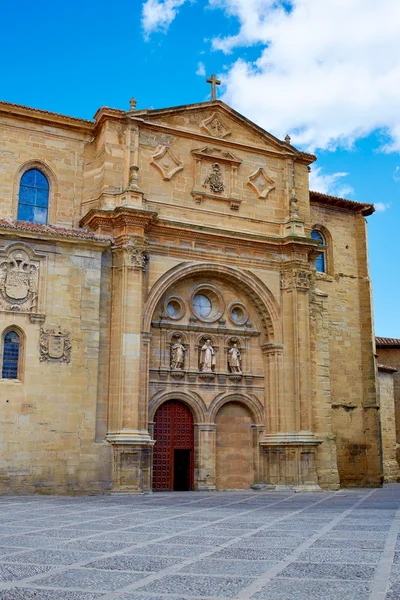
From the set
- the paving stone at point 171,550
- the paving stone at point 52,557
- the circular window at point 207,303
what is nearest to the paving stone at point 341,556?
the paving stone at point 171,550

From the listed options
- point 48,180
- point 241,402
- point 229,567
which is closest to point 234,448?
point 241,402

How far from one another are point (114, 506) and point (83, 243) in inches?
321

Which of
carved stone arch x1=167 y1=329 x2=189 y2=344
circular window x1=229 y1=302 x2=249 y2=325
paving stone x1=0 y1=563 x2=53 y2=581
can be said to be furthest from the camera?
circular window x1=229 y1=302 x2=249 y2=325

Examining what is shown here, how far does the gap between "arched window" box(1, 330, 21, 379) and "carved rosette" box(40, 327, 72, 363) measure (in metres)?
0.70

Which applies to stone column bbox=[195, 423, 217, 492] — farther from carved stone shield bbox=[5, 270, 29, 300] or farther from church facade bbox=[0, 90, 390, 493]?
carved stone shield bbox=[5, 270, 29, 300]

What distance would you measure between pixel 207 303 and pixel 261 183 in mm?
5059

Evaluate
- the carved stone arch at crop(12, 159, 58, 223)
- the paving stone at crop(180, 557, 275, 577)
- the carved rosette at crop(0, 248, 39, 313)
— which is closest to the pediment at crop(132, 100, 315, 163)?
the carved stone arch at crop(12, 159, 58, 223)

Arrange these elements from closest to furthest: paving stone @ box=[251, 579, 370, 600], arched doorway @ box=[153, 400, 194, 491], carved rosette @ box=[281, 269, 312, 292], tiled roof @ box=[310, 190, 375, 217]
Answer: paving stone @ box=[251, 579, 370, 600]
arched doorway @ box=[153, 400, 194, 491]
carved rosette @ box=[281, 269, 312, 292]
tiled roof @ box=[310, 190, 375, 217]

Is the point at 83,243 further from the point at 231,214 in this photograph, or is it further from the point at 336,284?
the point at 336,284

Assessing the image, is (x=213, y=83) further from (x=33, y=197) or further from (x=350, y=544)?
(x=350, y=544)

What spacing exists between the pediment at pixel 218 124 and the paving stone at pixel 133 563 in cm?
1739

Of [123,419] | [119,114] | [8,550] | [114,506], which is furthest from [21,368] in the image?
[8,550]

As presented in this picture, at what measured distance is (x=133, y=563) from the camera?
8.56m

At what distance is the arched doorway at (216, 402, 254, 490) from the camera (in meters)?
23.7
